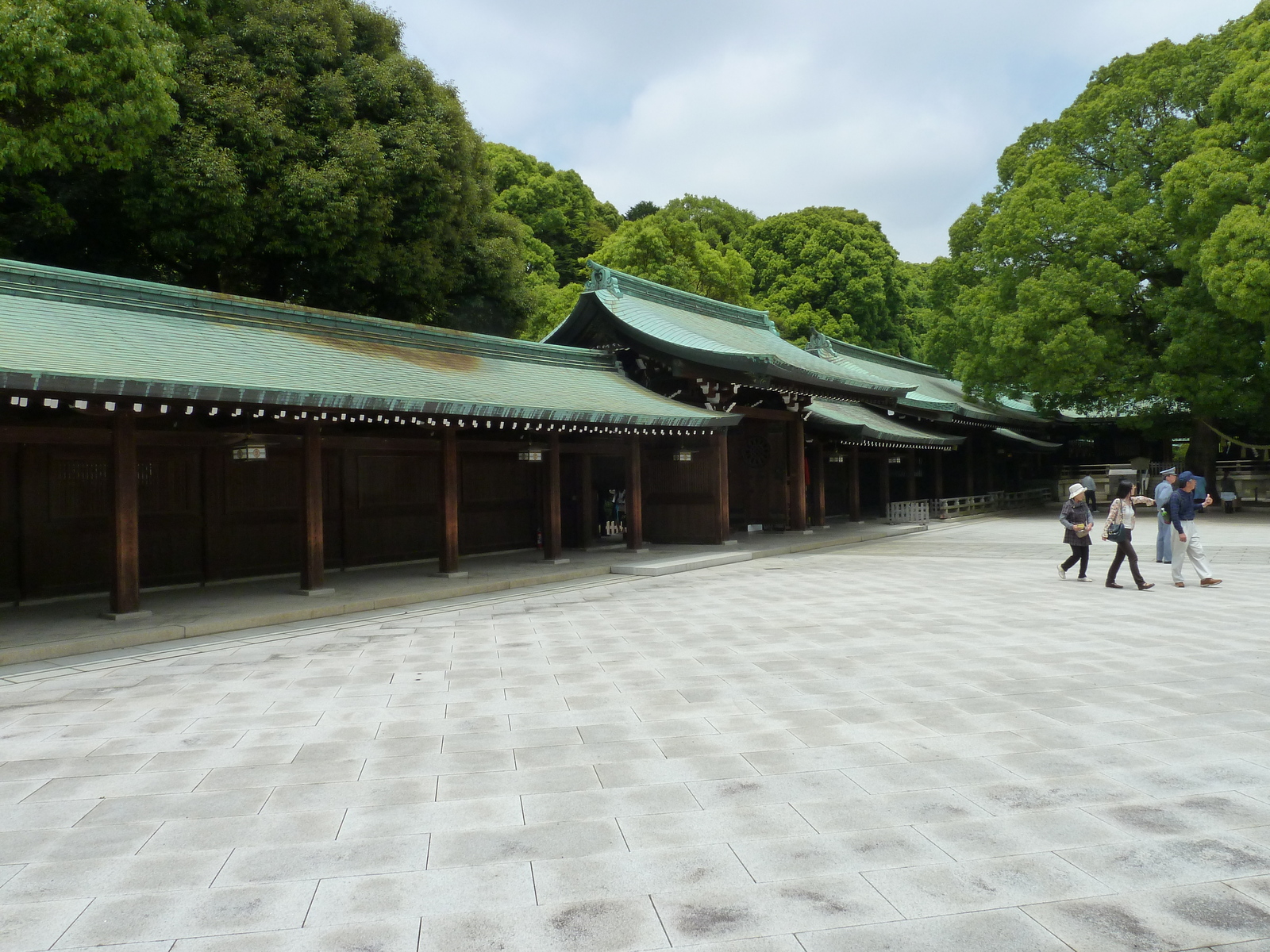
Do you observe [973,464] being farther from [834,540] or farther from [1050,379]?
[834,540]

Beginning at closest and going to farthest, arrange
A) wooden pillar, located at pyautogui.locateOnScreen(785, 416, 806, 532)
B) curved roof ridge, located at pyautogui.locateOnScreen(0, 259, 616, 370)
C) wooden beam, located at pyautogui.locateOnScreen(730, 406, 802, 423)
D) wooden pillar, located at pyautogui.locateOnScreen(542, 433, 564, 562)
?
curved roof ridge, located at pyautogui.locateOnScreen(0, 259, 616, 370)
wooden pillar, located at pyautogui.locateOnScreen(542, 433, 564, 562)
wooden beam, located at pyautogui.locateOnScreen(730, 406, 802, 423)
wooden pillar, located at pyautogui.locateOnScreen(785, 416, 806, 532)

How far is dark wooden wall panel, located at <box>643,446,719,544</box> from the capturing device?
62.2 ft

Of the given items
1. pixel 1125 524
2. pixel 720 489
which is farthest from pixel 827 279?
pixel 1125 524

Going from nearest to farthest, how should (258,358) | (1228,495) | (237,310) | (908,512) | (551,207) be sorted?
1. (258,358)
2. (237,310)
3. (1228,495)
4. (908,512)
5. (551,207)

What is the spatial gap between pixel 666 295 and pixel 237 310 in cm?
1213

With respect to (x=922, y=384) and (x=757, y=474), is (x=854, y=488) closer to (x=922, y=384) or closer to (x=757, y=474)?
(x=757, y=474)

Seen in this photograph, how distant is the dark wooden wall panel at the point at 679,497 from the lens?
19.0 meters

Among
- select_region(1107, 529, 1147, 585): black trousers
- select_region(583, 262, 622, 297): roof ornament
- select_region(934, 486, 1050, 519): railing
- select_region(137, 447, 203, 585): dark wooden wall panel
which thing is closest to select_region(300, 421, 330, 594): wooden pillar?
select_region(137, 447, 203, 585): dark wooden wall panel

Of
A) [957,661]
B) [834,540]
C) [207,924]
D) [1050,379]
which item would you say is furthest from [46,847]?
[1050,379]

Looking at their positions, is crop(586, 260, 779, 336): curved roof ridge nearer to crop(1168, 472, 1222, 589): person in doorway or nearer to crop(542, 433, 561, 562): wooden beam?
crop(542, 433, 561, 562): wooden beam

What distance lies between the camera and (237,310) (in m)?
13.0

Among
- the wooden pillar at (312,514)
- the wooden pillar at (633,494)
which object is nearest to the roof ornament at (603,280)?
the wooden pillar at (633,494)

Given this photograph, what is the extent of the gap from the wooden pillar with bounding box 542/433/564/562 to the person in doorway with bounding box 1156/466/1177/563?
32.5 feet

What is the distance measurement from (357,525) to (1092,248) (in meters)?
24.9
